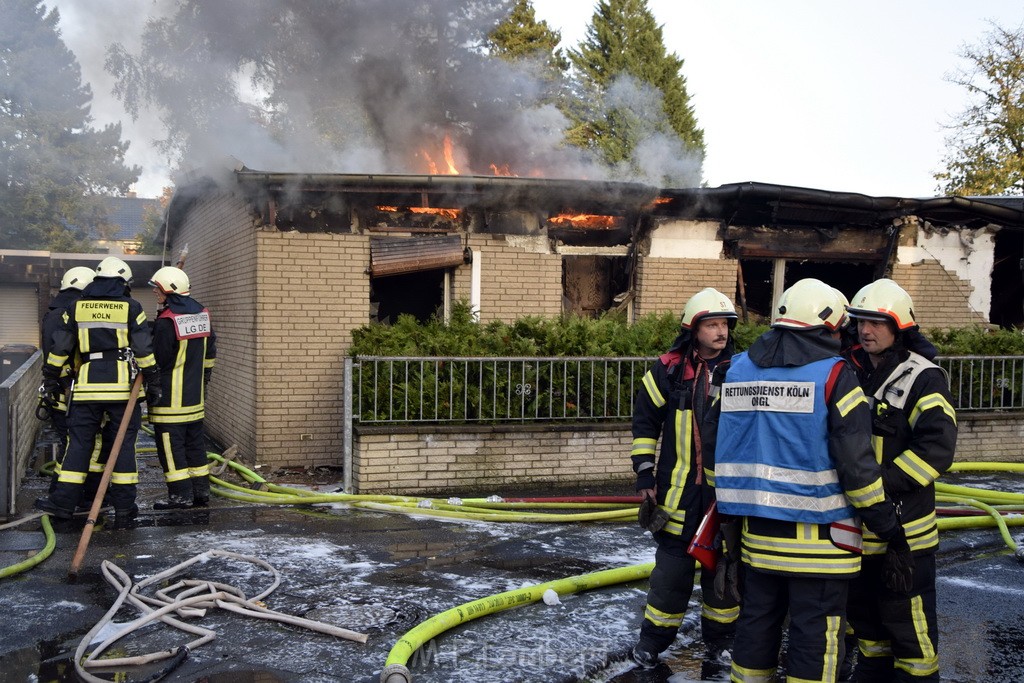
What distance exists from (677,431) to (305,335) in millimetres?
6317

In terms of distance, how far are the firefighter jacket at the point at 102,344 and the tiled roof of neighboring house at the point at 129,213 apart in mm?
51853

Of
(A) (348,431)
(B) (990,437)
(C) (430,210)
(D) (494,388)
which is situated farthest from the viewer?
(C) (430,210)

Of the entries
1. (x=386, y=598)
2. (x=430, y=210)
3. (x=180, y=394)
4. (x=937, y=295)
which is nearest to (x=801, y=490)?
(x=386, y=598)

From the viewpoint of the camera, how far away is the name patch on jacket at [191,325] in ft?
25.2

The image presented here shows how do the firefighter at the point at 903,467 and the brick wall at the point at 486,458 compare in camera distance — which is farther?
the brick wall at the point at 486,458

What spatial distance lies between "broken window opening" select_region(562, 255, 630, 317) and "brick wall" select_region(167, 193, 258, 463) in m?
4.25

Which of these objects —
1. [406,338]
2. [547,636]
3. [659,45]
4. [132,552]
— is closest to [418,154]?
[406,338]

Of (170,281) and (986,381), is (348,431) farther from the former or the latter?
(986,381)

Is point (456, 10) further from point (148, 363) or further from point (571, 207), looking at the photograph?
point (148, 363)

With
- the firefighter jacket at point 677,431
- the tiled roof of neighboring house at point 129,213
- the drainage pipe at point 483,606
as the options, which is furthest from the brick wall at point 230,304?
the tiled roof of neighboring house at point 129,213

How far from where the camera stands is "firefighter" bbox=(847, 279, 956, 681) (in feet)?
Answer: 12.7

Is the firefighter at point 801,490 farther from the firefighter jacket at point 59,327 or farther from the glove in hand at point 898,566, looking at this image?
the firefighter jacket at point 59,327

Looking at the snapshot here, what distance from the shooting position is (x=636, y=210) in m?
11.1

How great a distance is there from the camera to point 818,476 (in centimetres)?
354
